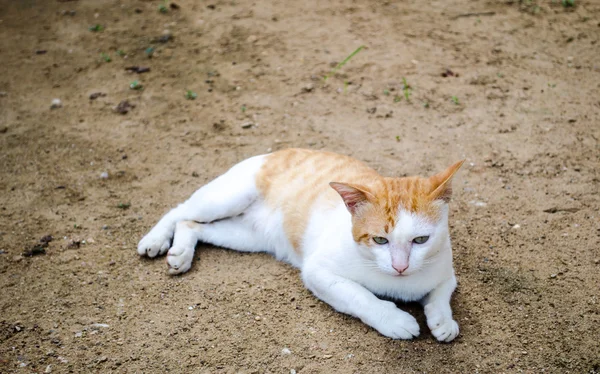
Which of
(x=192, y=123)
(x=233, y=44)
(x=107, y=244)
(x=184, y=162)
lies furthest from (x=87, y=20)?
(x=107, y=244)

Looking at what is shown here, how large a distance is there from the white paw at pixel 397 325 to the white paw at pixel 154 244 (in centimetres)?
146

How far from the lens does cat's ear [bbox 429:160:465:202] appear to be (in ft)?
8.51

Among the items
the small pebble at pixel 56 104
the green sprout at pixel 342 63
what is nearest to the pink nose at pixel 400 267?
the green sprout at pixel 342 63

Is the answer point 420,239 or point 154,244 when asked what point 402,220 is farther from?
point 154,244

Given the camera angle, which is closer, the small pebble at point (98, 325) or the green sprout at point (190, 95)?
the small pebble at point (98, 325)

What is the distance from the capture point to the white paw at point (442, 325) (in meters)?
2.77

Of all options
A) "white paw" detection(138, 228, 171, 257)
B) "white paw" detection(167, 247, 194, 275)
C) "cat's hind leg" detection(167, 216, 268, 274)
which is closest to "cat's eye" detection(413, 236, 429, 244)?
"cat's hind leg" detection(167, 216, 268, 274)

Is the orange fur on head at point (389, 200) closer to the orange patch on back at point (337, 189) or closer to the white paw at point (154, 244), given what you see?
the orange patch on back at point (337, 189)

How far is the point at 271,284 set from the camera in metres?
3.25

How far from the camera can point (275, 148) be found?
449cm

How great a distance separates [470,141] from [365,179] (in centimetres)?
160

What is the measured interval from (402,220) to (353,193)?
27 centimetres

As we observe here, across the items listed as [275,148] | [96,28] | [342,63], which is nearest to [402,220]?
[275,148]

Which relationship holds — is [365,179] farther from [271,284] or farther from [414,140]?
[414,140]
